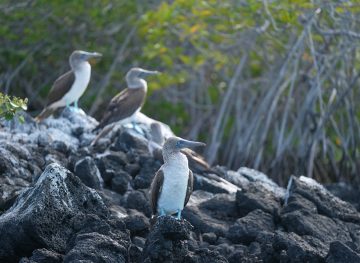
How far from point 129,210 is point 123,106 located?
280 cm

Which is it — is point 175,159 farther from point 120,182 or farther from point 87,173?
point 120,182

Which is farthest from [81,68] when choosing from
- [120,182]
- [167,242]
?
[167,242]

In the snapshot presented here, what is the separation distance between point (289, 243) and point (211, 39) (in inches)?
342

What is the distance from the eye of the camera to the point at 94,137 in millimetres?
12922

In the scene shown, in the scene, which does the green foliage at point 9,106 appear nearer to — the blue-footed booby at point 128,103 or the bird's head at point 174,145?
the bird's head at point 174,145

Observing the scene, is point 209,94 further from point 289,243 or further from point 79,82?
point 289,243

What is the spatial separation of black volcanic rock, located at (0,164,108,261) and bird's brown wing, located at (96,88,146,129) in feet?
12.4

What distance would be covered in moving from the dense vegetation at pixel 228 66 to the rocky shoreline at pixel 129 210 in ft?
6.36

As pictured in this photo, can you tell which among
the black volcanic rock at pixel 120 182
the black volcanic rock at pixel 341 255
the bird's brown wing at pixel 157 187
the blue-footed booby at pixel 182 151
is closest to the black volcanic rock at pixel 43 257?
the bird's brown wing at pixel 157 187

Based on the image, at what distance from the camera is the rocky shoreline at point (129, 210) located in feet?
27.9

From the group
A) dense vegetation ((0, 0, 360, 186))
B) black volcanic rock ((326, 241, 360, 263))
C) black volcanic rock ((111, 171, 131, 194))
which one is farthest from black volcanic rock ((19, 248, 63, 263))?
dense vegetation ((0, 0, 360, 186))

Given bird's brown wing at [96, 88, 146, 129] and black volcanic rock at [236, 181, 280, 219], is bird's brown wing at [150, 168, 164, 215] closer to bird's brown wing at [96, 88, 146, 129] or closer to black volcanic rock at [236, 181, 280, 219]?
black volcanic rock at [236, 181, 280, 219]

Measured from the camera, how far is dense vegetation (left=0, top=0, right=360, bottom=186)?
15.6 meters

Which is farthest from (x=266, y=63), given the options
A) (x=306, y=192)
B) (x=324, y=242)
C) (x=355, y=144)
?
(x=324, y=242)
